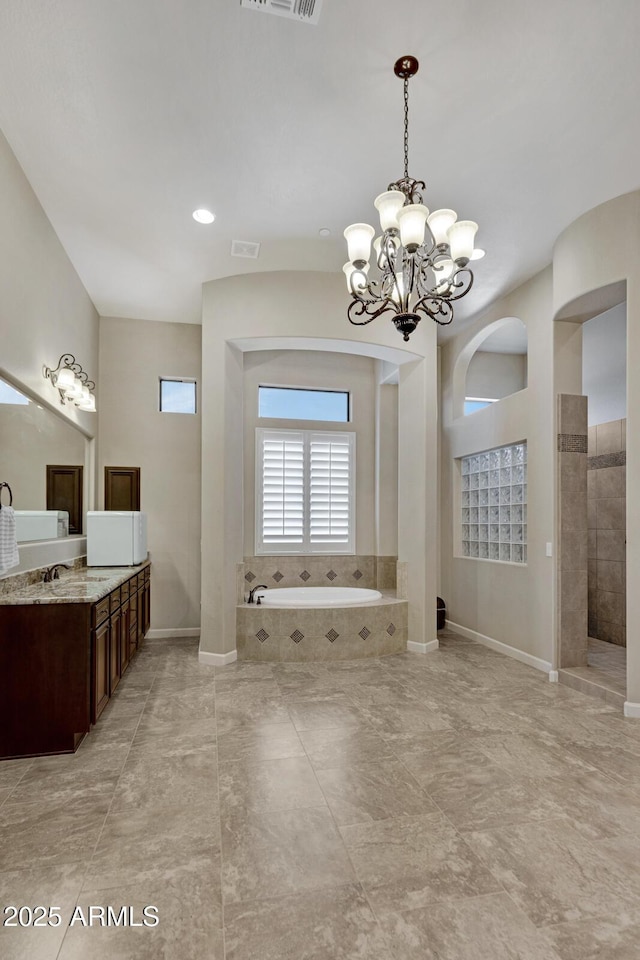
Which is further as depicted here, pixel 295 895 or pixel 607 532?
pixel 607 532

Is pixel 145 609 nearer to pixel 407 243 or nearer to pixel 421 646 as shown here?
pixel 421 646

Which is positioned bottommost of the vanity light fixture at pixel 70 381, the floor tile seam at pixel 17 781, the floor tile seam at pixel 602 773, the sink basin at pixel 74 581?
the floor tile seam at pixel 17 781

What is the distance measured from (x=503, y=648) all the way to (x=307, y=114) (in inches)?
184

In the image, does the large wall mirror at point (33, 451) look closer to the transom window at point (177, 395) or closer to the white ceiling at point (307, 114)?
the transom window at point (177, 395)

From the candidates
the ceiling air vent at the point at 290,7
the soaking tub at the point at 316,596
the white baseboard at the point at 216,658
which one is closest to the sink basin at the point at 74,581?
the white baseboard at the point at 216,658

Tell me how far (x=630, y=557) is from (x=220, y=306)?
13.0ft

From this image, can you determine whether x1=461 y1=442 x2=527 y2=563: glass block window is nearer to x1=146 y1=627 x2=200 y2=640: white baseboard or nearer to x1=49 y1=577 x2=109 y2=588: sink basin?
x1=146 y1=627 x2=200 y2=640: white baseboard

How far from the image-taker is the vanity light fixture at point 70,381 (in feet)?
13.3

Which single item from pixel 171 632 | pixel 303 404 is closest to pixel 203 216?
pixel 303 404

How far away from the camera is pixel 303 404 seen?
627 centimetres

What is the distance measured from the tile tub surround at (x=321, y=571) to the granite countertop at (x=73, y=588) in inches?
66.5

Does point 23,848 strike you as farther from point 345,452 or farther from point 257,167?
point 345,452

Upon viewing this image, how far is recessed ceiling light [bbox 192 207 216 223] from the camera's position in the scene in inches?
150

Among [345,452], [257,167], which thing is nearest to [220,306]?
[257,167]
